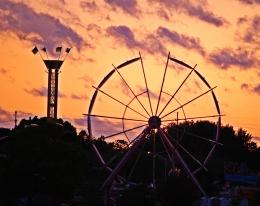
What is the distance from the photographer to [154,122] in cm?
8906

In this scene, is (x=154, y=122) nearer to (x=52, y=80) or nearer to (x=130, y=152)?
(x=130, y=152)

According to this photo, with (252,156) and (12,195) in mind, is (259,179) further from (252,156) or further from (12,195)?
(252,156)

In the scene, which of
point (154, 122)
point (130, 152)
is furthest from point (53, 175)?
point (154, 122)

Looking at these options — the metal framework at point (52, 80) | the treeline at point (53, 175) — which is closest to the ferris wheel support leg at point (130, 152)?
the treeline at point (53, 175)

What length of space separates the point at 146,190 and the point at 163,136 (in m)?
6.64

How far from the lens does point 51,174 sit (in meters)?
94.8

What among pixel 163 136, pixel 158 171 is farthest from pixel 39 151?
pixel 158 171

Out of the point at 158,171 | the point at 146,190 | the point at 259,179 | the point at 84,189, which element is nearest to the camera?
the point at 146,190

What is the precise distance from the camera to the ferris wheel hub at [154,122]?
292 ft

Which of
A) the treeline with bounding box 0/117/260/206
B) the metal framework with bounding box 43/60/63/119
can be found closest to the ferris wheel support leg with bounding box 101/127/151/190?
the treeline with bounding box 0/117/260/206

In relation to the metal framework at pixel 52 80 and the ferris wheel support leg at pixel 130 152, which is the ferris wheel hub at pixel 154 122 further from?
the metal framework at pixel 52 80

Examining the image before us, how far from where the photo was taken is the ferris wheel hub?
292 ft

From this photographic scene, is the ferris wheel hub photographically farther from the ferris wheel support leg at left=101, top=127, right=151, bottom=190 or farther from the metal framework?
the metal framework

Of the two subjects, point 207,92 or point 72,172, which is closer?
point 207,92
